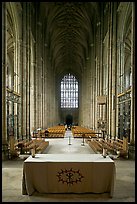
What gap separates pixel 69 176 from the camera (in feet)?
18.0

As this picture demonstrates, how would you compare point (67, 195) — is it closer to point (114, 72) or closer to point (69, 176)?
point (69, 176)

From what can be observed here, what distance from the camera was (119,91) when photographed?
17359 mm

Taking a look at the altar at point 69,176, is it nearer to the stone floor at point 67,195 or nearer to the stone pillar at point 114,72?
the stone floor at point 67,195

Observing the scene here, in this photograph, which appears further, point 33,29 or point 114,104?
point 33,29

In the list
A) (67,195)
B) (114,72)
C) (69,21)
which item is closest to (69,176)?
(67,195)

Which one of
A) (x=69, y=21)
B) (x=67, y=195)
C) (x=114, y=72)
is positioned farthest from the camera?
(x=69, y=21)

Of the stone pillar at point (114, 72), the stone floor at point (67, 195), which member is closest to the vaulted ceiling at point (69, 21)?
the stone pillar at point (114, 72)

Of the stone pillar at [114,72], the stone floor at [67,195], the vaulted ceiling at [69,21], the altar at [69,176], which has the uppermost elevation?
the vaulted ceiling at [69,21]

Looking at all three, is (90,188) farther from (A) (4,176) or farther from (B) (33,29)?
(B) (33,29)

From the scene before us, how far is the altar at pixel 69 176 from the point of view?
548cm

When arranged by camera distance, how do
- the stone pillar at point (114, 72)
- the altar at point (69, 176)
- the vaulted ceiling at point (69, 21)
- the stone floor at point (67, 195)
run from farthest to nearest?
the vaulted ceiling at point (69, 21) < the stone pillar at point (114, 72) < the altar at point (69, 176) < the stone floor at point (67, 195)

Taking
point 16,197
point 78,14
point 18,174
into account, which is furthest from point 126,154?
point 78,14

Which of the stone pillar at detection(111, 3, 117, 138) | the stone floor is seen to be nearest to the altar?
the stone floor

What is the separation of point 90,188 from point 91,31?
95.6ft
